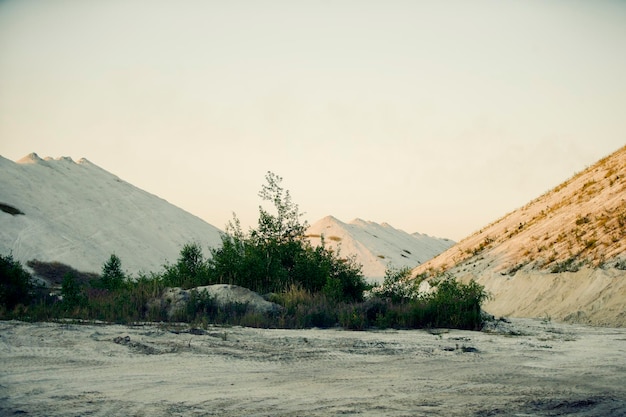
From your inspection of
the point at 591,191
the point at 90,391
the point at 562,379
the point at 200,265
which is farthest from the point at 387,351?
the point at 591,191

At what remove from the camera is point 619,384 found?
6.82 m

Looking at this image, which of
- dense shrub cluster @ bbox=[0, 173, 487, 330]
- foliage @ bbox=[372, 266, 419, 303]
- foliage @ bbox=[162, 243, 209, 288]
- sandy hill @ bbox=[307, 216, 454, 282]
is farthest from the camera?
sandy hill @ bbox=[307, 216, 454, 282]

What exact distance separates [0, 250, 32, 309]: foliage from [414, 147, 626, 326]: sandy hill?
50.0ft

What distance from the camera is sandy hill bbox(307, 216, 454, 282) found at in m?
84.8

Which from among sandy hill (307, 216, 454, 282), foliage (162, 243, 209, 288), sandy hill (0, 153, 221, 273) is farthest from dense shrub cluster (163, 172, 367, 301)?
sandy hill (307, 216, 454, 282)

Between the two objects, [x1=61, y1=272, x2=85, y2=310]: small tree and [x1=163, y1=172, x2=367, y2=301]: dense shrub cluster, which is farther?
[x1=163, y1=172, x2=367, y2=301]: dense shrub cluster

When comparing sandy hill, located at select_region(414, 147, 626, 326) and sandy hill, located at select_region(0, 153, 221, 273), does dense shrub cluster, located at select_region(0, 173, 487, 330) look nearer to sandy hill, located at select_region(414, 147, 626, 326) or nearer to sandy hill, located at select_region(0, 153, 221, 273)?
sandy hill, located at select_region(414, 147, 626, 326)

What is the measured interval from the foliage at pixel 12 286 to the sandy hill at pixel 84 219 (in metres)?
44.1

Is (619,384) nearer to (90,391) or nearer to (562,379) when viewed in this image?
(562,379)

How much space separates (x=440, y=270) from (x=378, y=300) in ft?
57.6

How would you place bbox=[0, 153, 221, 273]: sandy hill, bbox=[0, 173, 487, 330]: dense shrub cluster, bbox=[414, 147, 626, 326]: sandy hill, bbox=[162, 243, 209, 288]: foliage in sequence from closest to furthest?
bbox=[0, 173, 487, 330]: dense shrub cluster < bbox=[162, 243, 209, 288]: foliage < bbox=[414, 147, 626, 326]: sandy hill < bbox=[0, 153, 221, 273]: sandy hill

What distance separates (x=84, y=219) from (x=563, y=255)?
6155 centimetres

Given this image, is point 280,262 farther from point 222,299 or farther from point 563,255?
point 563,255

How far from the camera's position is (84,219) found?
71125 mm
